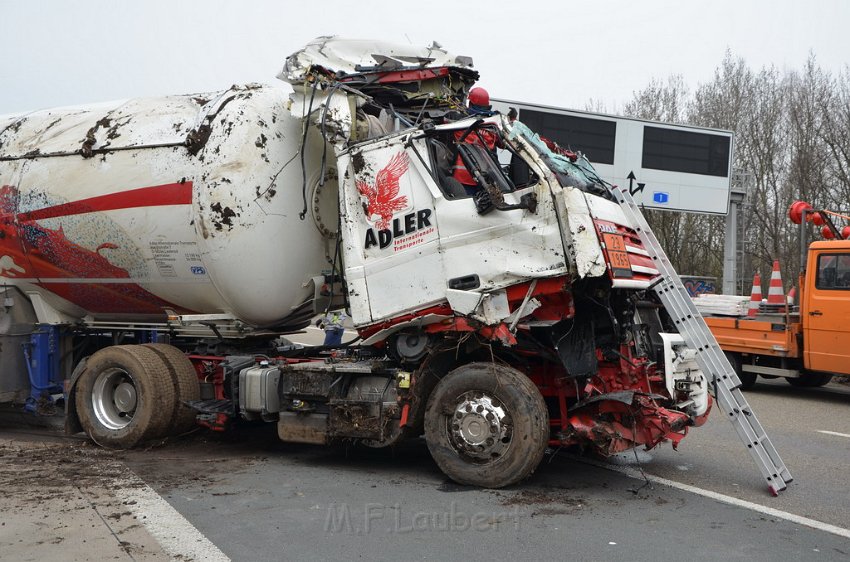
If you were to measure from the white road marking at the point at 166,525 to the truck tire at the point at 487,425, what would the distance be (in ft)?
6.83

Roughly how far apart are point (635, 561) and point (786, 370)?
8572 millimetres

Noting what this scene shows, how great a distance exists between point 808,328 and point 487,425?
7454mm

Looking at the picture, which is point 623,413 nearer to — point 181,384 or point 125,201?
point 181,384

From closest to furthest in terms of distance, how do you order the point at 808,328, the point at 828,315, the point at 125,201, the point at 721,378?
1. the point at 721,378
2. the point at 125,201
3. the point at 828,315
4. the point at 808,328

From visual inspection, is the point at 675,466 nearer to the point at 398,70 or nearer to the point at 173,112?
the point at 398,70

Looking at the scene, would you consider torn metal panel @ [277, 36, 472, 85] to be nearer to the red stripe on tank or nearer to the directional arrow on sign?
the red stripe on tank

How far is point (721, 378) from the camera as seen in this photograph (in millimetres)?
6297

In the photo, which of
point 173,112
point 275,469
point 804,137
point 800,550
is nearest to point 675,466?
point 800,550

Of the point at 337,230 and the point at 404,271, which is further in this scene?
the point at 337,230

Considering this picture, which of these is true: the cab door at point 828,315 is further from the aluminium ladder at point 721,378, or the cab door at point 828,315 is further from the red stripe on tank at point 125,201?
the red stripe on tank at point 125,201

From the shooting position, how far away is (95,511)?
5.49 m

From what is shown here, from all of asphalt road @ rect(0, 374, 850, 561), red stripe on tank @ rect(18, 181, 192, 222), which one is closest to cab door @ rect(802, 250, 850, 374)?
asphalt road @ rect(0, 374, 850, 561)

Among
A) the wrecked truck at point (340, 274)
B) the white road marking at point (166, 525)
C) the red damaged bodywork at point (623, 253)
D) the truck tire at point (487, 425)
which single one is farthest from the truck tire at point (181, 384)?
the red damaged bodywork at point (623, 253)

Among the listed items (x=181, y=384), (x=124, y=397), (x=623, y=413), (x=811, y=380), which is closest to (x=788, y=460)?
(x=623, y=413)
